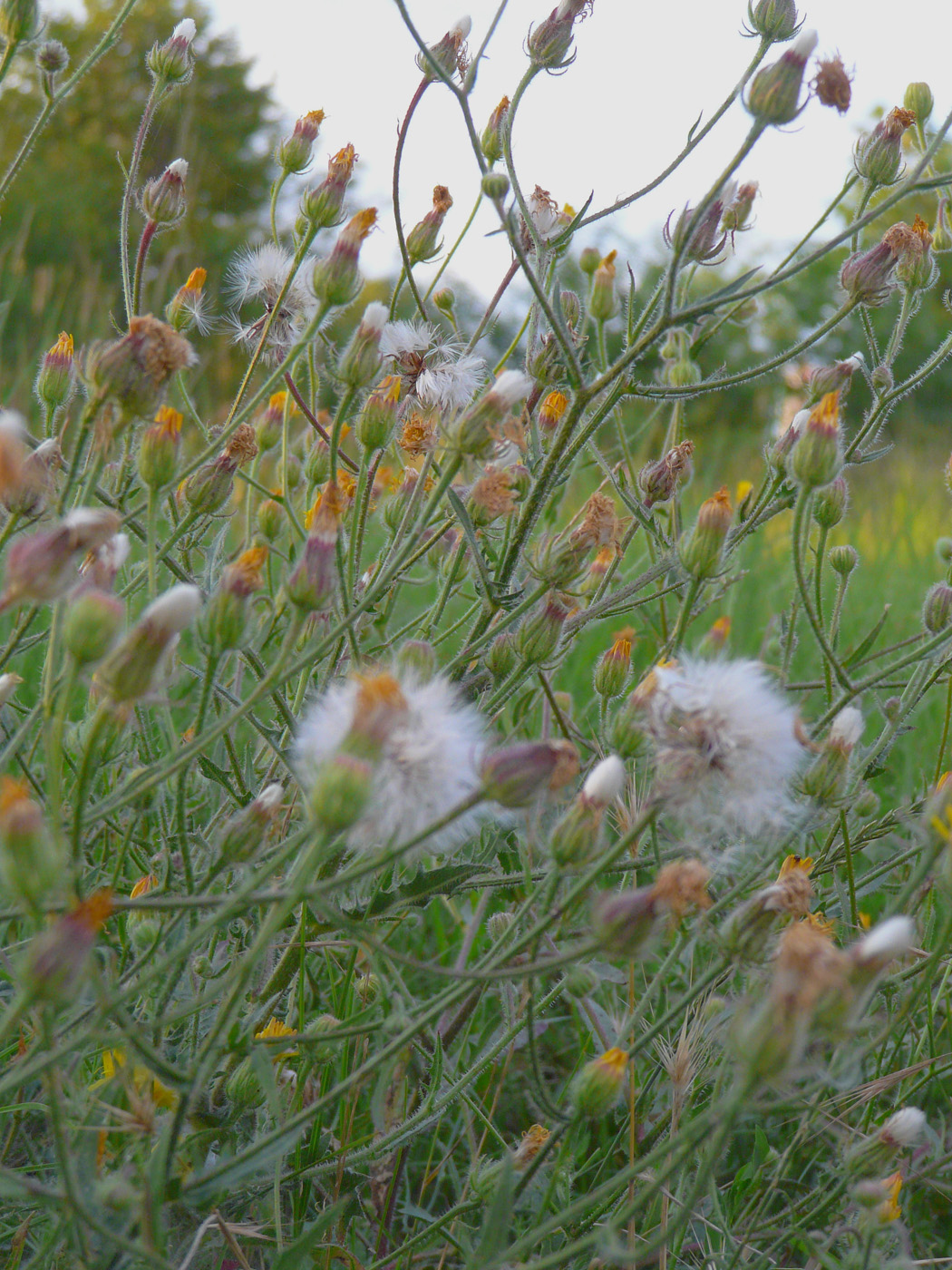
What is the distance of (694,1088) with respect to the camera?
3.38 ft

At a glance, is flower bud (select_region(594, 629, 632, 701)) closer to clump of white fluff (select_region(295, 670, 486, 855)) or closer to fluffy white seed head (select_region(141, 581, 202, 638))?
clump of white fluff (select_region(295, 670, 486, 855))

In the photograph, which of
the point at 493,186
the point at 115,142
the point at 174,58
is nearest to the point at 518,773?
the point at 493,186

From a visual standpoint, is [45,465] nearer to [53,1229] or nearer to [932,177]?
[53,1229]

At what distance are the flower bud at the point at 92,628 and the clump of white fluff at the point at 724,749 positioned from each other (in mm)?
370

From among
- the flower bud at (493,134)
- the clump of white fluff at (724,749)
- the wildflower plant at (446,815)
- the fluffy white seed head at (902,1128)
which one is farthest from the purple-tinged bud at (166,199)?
the fluffy white seed head at (902,1128)

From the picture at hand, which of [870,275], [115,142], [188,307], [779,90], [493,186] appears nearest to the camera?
[779,90]

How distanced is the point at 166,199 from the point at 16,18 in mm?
232

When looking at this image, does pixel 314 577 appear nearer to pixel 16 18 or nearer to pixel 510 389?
pixel 510 389

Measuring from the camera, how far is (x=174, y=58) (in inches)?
49.5

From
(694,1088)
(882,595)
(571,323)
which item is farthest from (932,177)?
(882,595)

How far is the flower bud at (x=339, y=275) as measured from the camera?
924 mm

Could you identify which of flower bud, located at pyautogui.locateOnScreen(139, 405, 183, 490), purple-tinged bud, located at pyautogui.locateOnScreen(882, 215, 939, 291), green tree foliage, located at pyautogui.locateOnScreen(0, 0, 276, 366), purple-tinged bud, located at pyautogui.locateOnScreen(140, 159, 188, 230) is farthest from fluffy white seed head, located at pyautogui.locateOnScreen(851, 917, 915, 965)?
green tree foliage, located at pyautogui.locateOnScreen(0, 0, 276, 366)

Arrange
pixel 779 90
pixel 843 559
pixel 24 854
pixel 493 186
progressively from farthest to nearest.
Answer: pixel 843 559 < pixel 493 186 < pixel 779 90 < pixel 24 854

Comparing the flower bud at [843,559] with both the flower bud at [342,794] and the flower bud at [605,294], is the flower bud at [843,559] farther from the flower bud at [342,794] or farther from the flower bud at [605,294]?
the flower bud at [342,794]
